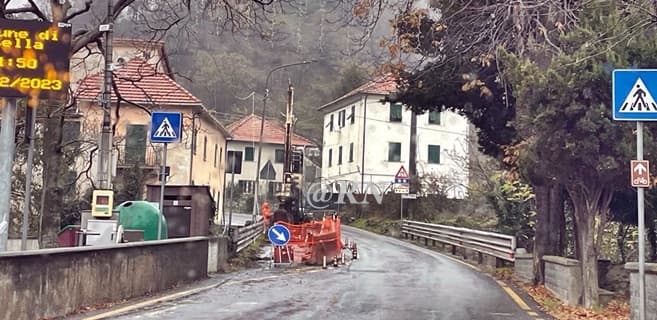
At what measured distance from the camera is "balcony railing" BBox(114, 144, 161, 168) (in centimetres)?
3453

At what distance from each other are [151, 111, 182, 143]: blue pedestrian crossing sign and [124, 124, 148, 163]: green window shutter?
864 inches

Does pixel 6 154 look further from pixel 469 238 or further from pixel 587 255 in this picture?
pixel 469 238

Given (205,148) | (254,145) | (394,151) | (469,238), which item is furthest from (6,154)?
(254,145)

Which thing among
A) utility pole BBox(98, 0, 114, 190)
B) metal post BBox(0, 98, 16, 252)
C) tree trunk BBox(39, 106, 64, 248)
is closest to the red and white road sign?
metal post BBox(0, 98, 16, 252)

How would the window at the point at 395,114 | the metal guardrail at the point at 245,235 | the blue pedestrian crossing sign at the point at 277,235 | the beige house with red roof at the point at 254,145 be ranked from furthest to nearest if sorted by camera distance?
the beige house with red roof at the point at 254,145 < the window at the point at 395,114 < the metal guardrail at the point at 245,235 < the blue pedestrian crossing sign at the point at 277,235

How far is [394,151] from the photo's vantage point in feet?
191

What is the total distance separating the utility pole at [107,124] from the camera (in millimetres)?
14438

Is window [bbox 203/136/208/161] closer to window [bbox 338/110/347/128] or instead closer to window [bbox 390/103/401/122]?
window [bbox 390/103/401/122]

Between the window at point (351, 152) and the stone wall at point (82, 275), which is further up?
the window at point (351, 152)

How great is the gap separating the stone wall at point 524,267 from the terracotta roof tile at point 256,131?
157ft

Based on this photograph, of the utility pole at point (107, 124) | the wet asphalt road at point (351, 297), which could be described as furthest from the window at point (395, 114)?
the utility pole at point (107, 124)

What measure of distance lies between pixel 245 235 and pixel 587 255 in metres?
12.5

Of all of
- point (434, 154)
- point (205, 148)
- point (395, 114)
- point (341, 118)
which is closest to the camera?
point (205, 148)

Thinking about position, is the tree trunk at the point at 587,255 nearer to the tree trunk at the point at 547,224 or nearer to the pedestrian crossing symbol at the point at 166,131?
the tree trunk at the point at 547,224
